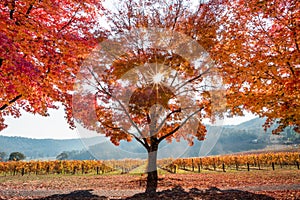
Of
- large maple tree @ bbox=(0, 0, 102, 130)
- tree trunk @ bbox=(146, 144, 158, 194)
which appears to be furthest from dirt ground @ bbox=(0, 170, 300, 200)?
large maple tree @ bbox=(0, 0, 102, 130)

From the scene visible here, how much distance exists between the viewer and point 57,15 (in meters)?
6.79

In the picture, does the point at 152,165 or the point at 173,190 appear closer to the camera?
the point at 173,190

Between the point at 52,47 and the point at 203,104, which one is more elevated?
the point at 52,47

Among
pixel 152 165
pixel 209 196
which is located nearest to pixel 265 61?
pixel 209 196

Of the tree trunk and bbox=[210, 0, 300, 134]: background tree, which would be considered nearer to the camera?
bbox=[210, 0, 300, 134]: background tree

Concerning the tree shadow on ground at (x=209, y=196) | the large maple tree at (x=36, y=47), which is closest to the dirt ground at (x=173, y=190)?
the tree shadow on ground at (x=209, y=196)

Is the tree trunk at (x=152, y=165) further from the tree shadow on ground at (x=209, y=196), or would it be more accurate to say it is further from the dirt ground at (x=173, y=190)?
the tree shadow on ground at (x=209, y=196)

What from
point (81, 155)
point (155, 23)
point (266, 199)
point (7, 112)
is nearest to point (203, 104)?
point (155, 23)

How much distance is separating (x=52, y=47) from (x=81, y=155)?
159757 millimetres

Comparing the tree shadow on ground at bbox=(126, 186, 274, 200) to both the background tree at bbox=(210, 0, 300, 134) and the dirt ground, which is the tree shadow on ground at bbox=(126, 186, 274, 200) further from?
the background tree at bbox=(210, 0, 300, 134)

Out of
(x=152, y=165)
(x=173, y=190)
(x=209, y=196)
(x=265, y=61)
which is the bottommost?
(x=173, y=190)

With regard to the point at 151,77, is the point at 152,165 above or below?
below

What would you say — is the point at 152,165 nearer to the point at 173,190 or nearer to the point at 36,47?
the point at 173,190

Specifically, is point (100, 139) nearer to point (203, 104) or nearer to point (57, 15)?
point (203, 104)
